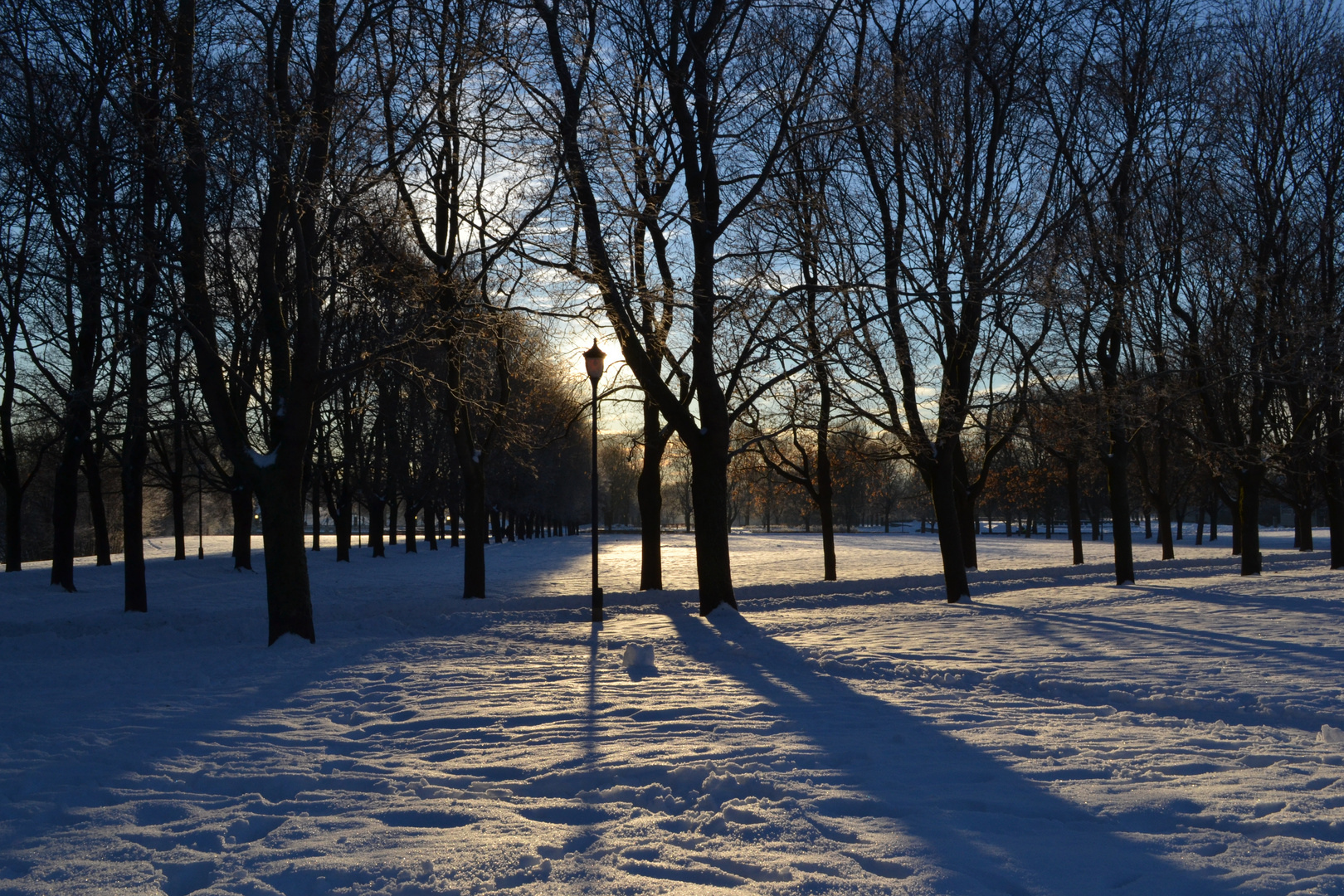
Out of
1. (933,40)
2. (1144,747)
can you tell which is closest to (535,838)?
(1144,747)

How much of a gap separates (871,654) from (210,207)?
13419mm

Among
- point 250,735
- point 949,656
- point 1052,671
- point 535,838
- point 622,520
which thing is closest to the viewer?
point 535,838

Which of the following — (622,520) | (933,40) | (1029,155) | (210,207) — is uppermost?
(933,40)

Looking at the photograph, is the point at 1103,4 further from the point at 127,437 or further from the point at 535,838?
the point at 127,437

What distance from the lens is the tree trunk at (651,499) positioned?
706 inches

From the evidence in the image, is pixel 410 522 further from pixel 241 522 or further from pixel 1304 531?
pixel 1304 531

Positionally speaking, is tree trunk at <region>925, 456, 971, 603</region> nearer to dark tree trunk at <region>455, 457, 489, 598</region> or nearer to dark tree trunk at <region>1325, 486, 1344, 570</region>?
dark tree trunk at <region>455, 457, 489, 598</region>

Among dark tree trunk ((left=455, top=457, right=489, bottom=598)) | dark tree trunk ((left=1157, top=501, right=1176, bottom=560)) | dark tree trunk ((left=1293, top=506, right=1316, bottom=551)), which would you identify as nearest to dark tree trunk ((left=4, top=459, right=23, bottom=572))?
dark tree trunk ((left=455, top=457, right=489, bottom=598))

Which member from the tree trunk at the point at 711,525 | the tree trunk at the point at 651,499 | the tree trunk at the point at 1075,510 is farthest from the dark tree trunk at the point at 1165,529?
the tree trunk at the point at 711,525

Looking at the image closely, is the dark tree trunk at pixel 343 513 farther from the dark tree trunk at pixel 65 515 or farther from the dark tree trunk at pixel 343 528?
the dark tree trunk at pixel 65 515

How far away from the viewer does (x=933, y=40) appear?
14.9m

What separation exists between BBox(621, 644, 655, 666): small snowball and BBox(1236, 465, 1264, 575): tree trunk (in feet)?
57.6

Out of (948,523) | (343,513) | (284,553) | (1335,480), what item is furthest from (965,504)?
(343,513)

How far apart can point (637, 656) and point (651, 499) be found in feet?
31.5
